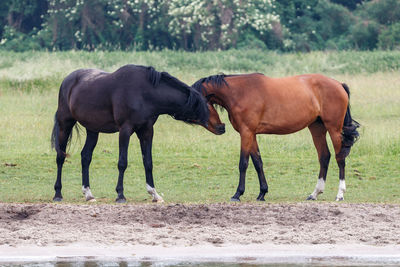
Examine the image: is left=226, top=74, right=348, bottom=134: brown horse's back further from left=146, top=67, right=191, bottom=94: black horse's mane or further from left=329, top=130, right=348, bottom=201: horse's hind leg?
left=146, top=67, right=191, bottom=94: black horse's mane

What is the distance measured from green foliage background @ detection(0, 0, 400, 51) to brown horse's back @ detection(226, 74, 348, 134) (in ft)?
86.5

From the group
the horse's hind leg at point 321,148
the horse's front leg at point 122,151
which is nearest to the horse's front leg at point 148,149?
the horse's front leg at point 122,151

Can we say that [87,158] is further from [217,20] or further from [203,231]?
[217,20]

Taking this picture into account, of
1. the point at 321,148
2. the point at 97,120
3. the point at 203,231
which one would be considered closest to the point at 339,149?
the point at 321,148

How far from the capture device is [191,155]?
17344 mm

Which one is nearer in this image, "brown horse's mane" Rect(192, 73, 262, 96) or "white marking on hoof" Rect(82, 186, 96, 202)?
"brown horse's mane" Rect(192, 73, 262, 96)

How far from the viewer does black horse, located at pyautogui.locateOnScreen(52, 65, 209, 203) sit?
11.9 meters

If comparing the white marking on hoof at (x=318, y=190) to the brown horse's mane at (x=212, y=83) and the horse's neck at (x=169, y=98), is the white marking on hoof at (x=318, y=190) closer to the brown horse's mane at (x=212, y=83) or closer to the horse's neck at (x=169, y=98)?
the brown horse's mane at (x=212, y=83)

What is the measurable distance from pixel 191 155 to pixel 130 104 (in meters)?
5.62

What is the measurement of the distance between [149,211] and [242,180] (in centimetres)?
194

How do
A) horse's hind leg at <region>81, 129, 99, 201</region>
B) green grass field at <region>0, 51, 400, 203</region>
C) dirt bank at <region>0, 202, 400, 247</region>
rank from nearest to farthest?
dirt bank at <region>0, 202, 400, 247</region>, horse's hind leg at <region>81, 129, 99, 201</region>, green grass field at <region>0, 51, 400, 203</region>

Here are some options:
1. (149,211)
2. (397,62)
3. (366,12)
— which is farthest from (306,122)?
(366,12)

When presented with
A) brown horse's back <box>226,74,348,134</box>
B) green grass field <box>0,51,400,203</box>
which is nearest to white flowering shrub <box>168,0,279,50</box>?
green grass field <box>0,51,400,203</box>

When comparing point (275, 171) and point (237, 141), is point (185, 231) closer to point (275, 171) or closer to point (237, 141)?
point (275, 171)
